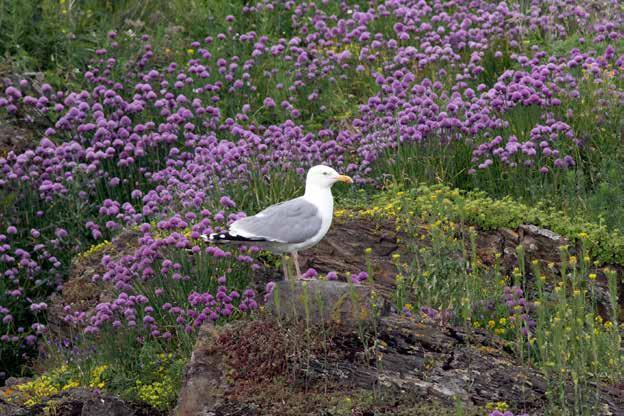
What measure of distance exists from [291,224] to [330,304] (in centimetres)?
72

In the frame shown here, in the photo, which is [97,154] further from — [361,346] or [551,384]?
[551,384]

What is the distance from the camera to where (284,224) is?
18.9 ft

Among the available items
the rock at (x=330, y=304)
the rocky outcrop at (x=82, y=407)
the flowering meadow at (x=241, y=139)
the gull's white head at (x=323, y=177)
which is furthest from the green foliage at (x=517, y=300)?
the rocky outcrop at (x=82, y=407)

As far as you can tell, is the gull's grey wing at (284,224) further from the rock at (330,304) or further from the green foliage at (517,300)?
the green foliage at (517,300)

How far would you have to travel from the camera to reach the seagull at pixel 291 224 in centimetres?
570

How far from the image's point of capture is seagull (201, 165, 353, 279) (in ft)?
18.7

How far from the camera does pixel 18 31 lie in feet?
33.6

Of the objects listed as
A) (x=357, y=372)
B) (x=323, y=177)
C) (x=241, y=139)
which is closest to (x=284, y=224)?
(x=323, y=177)

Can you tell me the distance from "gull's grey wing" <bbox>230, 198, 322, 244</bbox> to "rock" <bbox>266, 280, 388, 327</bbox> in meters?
0.45

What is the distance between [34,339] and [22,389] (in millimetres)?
1333

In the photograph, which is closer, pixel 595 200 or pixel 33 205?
pixel 595 200

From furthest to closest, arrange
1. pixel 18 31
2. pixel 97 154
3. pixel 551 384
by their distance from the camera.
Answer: pixel 18 31, pixel 97 154, pixel 551 384

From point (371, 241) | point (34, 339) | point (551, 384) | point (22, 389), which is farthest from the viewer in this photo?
point (34, 339)

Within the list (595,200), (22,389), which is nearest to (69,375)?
(22,389)
